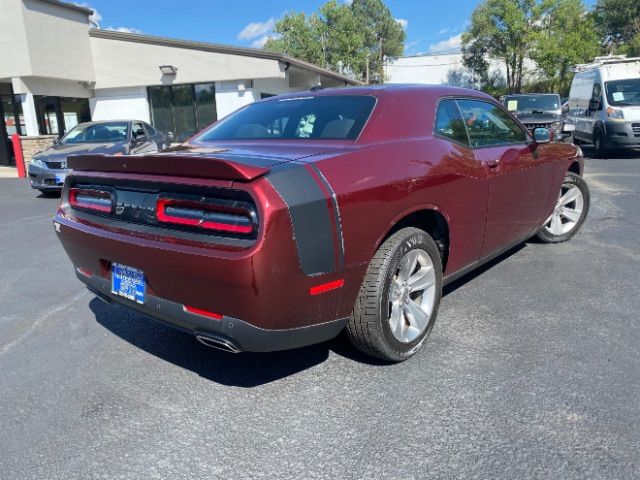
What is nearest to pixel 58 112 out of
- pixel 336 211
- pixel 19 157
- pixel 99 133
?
pixel 19 157

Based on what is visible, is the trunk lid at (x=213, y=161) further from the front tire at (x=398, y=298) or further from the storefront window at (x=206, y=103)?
the storefront window at (x=206, y=103)

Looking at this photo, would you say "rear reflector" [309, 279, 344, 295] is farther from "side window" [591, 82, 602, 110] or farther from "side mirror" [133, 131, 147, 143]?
"side window" [591, 82, 602, 110]

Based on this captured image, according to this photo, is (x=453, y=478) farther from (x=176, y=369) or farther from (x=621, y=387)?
(x=176, y=369)

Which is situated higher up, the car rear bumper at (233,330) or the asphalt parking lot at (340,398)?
the car rear bumper at (233,330)

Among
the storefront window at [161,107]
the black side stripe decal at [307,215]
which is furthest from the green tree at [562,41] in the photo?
the black side stripe decal at [307,215]

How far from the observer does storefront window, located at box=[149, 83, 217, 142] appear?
19.0m

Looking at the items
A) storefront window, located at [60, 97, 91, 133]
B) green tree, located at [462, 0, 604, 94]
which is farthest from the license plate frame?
green tree, located at [462, 0, 604, 94]

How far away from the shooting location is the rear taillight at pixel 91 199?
9.58ft

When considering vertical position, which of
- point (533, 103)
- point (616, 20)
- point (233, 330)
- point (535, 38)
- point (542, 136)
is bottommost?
point (233, 330)

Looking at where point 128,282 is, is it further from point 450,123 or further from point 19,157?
Result: point 19,157

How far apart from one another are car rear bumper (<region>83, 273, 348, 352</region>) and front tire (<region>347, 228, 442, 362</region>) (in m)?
0.17

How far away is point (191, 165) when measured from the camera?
2414mm

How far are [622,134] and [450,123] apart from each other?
11.8 metres

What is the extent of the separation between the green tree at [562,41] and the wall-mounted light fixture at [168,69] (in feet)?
114
